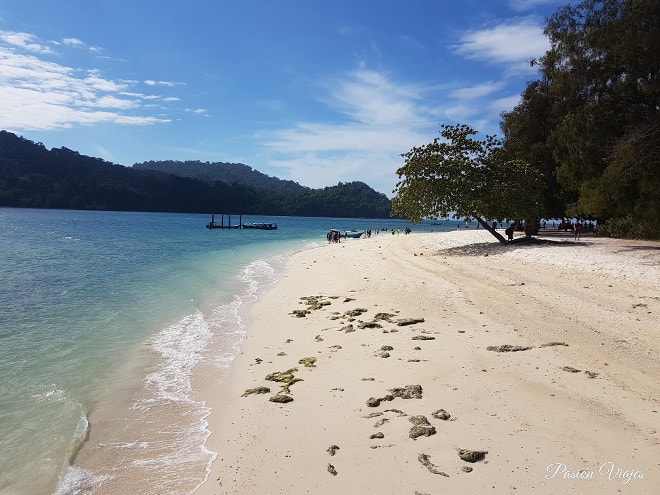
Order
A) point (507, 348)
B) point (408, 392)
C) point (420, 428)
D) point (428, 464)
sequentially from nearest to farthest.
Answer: point (428, 464) < point (420, 428) < point (408, 392) < point (507, 348)

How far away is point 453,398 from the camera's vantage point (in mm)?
6273

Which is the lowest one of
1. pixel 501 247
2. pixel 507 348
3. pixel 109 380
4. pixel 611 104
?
pixel 109 380

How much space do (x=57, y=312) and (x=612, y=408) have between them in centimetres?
1571

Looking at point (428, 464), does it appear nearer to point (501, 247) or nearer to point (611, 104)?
point (501, 247)

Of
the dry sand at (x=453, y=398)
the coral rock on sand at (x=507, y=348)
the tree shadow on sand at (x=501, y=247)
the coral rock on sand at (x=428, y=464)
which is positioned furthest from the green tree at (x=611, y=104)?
the coral rock on sand at (x=428, y=464)

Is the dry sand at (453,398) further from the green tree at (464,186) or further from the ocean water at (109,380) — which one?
the green tree at (464,186)

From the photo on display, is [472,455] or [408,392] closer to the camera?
[472,455]

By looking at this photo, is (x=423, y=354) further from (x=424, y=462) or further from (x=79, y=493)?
(x=79, y=493)

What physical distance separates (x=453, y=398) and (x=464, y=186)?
70.3 ft

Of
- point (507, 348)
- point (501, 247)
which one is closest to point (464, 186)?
point (501, 247)

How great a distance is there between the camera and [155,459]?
5527 millimetres

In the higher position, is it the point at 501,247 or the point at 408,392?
the point at 501,247

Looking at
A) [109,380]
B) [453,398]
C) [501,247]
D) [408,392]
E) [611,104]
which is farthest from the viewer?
[501,247]

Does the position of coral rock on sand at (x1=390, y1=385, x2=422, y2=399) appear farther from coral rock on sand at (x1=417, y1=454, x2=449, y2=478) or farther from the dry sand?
coral rock on sand at (x1=417, y1=454, x2=449, y2=478)
